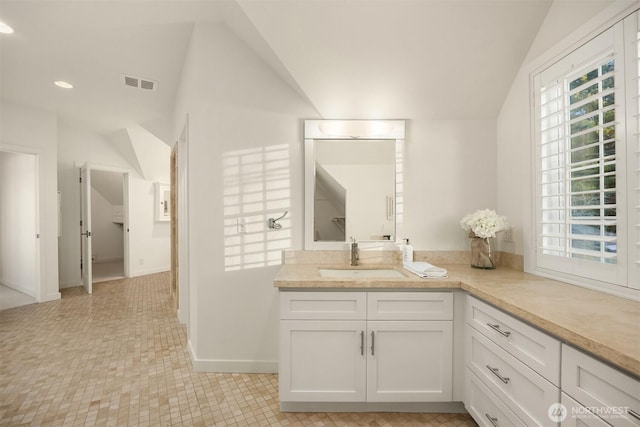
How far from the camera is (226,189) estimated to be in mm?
2201

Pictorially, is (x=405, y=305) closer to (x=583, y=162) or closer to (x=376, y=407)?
(x=376, y=407)

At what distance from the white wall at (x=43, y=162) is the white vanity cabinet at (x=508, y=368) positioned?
201 inches

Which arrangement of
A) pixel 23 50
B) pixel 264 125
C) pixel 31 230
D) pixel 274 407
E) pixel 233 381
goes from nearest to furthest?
pixel 274 407 → pixel 233 381 → pixel 264 125 → pixel 23 50 → pixel 31 230

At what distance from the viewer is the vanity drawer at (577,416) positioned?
2.94 feet

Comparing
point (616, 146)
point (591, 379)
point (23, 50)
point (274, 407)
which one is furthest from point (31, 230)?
point (616, 146)

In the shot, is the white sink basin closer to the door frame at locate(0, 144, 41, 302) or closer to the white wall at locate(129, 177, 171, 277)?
the door frame at locate(0, 144, 41, 302)

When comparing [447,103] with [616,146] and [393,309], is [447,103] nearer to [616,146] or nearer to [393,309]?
[616,146]

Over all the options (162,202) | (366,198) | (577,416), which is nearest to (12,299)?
(162,202)

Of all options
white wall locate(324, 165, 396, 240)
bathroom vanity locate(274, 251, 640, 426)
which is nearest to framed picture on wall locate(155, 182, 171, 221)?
white wall locate(324, 165, 396, 240)

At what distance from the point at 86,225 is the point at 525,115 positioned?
5.62 metres

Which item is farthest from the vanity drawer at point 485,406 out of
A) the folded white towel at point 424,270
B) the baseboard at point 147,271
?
the baseboard at point 147,271

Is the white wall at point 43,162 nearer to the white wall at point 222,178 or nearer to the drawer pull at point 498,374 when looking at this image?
the white wall at point 222,178

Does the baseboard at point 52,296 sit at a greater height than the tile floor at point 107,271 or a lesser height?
greater

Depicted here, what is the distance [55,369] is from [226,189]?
6.31ft
